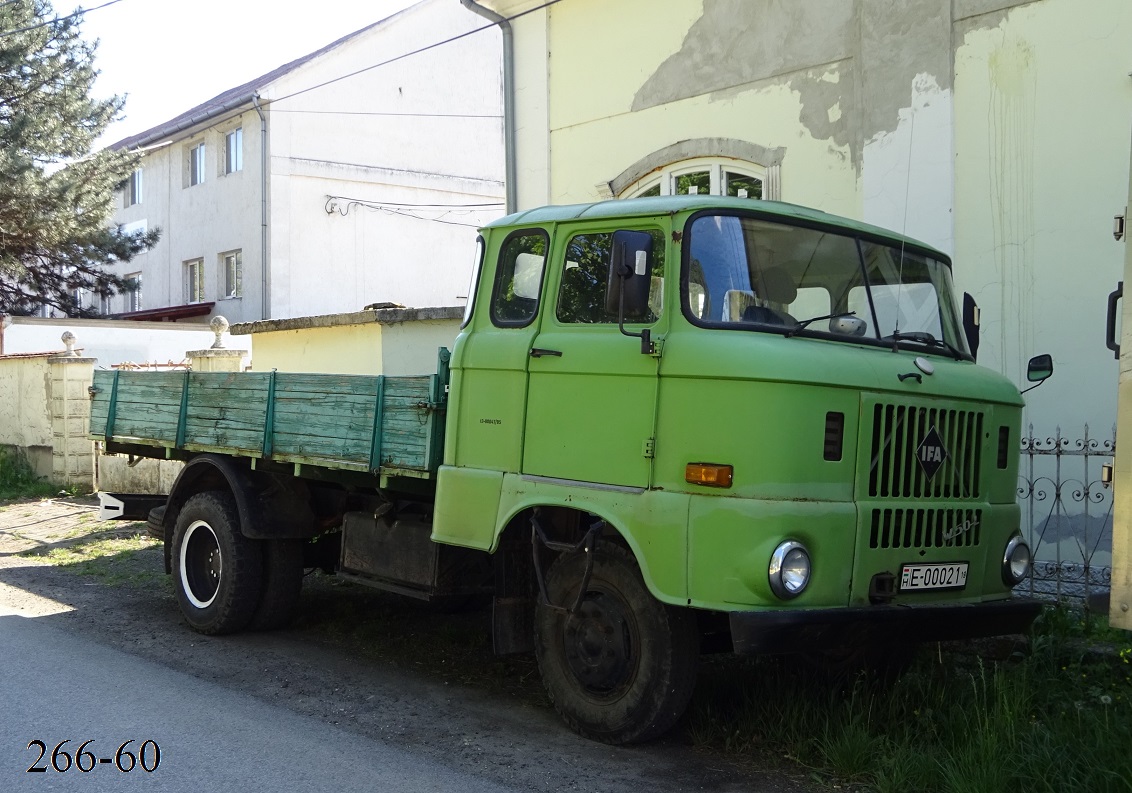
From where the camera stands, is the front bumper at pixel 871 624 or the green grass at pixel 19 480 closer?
the front bumper at pixel 871 624

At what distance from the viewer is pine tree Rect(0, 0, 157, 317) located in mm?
22188

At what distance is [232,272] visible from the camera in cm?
2598

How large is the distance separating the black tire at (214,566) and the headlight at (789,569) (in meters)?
4.03

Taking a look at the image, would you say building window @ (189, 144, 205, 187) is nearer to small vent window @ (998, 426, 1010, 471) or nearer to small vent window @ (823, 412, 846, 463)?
small vent window @ (998, 426, 1010, 471)

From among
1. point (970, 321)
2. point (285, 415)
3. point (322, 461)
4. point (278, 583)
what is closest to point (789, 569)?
point (970, 321)

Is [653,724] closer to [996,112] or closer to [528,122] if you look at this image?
[996,112]

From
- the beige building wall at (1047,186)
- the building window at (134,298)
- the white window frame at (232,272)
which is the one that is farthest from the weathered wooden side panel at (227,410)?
the building window at (134,298)

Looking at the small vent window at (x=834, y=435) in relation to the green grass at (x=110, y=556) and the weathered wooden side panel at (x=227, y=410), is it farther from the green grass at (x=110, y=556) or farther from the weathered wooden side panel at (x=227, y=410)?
the green grass at (x=110, y=556)

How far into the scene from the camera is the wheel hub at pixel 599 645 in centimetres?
517

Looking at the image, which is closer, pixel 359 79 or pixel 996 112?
pixel 996 112

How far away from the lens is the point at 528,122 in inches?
464

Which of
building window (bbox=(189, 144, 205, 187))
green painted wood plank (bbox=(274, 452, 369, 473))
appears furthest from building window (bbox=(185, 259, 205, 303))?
green painted wood plank (bbox=(274, 452, 369, 473))

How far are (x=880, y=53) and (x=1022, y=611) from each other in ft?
16.9

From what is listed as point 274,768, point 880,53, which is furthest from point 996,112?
point 274,768
